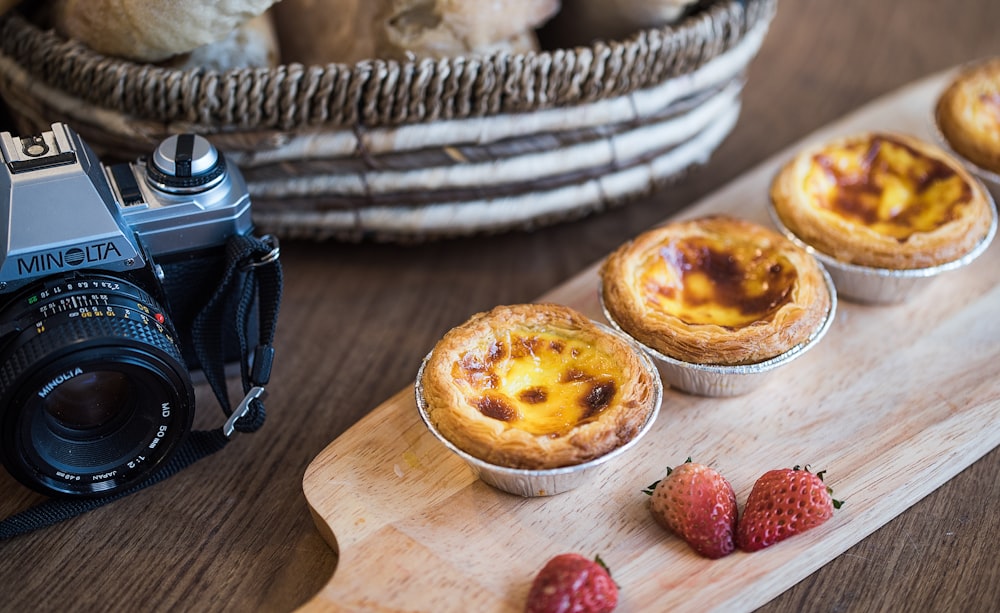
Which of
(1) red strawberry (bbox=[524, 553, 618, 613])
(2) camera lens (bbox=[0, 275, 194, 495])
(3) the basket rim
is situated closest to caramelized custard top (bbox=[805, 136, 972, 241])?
(3) the basket rim

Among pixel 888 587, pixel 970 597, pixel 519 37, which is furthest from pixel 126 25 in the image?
pixel 970 597

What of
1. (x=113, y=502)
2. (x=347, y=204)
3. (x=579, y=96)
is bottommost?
(x=113, y=502)

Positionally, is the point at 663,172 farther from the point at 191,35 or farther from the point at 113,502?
the point at 113,502

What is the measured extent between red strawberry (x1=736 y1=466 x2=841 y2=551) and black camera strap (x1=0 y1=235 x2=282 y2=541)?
84cm

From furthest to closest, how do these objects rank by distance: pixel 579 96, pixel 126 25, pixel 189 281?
pixel 579 96, pixel 126 25, pixel 189 281

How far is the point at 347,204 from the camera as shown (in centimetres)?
196

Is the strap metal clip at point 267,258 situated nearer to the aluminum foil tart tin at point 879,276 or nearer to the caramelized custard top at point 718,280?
the caramelized custard top at point 718,280

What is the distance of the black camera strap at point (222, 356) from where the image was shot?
5.00 ft

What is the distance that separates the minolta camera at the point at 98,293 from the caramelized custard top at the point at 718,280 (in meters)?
0.78

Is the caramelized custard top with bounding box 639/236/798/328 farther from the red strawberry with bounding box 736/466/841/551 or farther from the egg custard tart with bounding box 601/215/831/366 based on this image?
the red strawberry with bounding box 736/466/841/551

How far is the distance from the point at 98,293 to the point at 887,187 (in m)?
1.61

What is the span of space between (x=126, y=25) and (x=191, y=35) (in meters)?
0.13

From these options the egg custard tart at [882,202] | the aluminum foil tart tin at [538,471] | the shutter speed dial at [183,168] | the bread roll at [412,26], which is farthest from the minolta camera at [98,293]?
the egg custard tart at [882,202]

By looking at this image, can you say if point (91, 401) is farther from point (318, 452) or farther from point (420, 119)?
point (420, 119)
